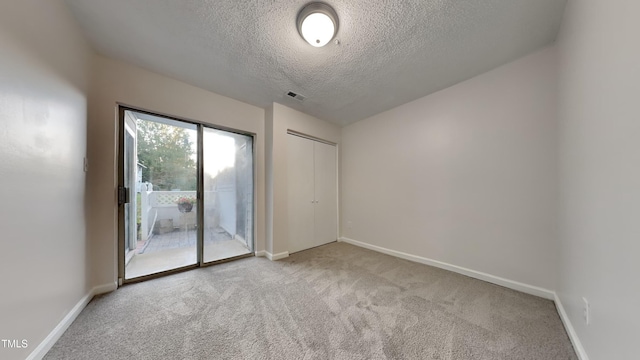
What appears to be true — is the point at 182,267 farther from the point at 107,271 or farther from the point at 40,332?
the point at 40,332

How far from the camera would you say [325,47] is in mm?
1929

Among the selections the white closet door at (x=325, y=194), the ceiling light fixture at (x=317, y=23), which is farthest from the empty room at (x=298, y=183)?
the white closet door at (x=325, y=194)

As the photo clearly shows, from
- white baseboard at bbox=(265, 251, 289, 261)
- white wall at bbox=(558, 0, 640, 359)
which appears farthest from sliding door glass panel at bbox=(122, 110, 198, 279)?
white wall at bbox=(558, 0, 640, 359)

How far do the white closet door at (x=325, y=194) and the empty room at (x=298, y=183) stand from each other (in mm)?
497

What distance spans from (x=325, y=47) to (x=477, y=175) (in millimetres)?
2382

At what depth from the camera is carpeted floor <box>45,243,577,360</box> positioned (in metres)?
1.34

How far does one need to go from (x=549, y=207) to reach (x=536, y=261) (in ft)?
1.92

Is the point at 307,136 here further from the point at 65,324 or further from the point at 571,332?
the point at 571,332

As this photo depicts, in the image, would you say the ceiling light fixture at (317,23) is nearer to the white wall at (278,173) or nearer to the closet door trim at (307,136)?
the white wall at (278,173)

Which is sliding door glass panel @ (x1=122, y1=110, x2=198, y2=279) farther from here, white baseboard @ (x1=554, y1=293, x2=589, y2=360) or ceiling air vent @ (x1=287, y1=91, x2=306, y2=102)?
white baseboard @ (x1=554, y1=293, x2=589, y2=360)

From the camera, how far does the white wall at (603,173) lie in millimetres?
840

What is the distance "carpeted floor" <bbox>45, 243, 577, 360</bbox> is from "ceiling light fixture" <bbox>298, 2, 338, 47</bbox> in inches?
97.9

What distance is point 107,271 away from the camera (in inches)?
82.1

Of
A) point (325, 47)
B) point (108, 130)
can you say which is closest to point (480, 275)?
point (325, 47)
